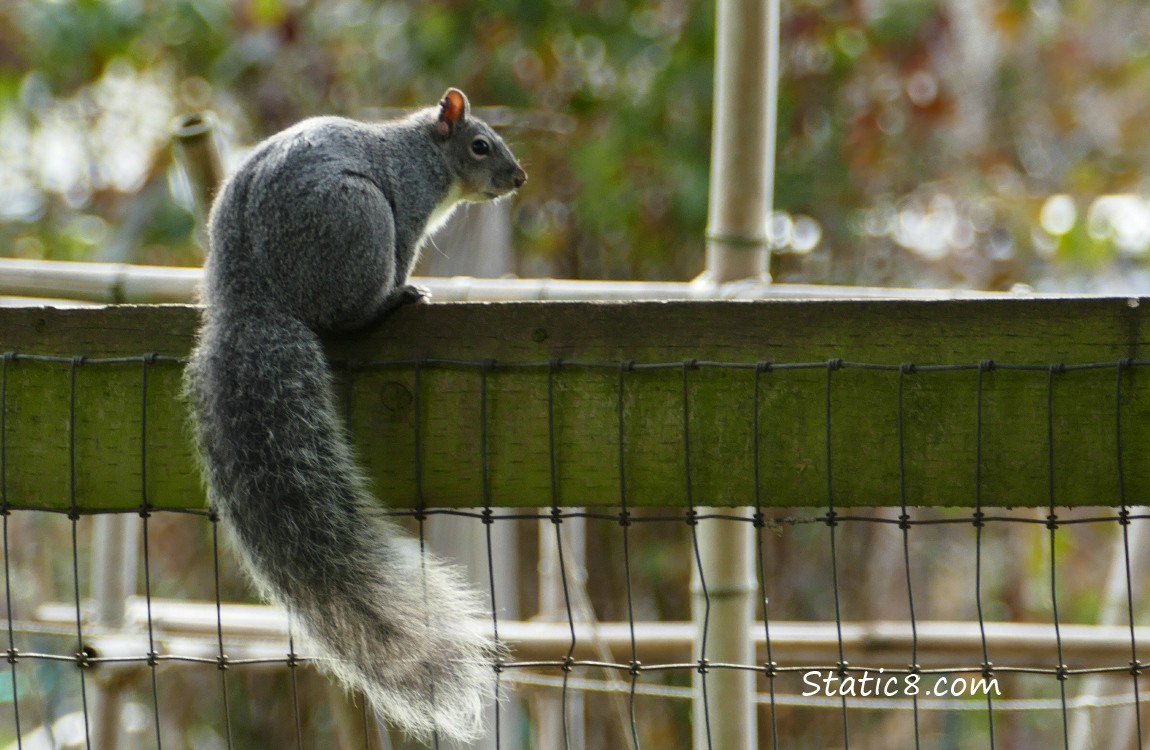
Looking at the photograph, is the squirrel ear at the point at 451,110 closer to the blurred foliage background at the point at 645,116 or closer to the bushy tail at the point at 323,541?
the bushy tail at the point at 323,541

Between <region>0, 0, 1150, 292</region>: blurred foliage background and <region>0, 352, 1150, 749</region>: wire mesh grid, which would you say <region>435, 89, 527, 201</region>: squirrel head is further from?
<region>0, 0, 1150, 292</region>: blurred foliage background

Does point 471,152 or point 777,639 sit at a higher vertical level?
point 471,152

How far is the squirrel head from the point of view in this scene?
245 centimetres

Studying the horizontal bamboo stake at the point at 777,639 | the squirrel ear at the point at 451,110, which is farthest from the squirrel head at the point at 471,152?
the horizontal bamboo stake at the point at 777,639

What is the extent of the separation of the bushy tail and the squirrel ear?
1.06 meters

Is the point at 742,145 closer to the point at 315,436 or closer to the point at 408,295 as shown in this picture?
the point at 408,295

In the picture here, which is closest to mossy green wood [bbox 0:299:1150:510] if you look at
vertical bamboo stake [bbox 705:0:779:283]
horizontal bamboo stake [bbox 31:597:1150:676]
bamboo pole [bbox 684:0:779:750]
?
bamboo pole [bbox 684:0:779:750]

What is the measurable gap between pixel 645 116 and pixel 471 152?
2.53 meters

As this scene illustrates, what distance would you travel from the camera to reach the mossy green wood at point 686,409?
1.30 m

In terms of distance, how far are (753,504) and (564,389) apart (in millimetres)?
272

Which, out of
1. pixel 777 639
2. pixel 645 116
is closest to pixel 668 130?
pixel 645 116

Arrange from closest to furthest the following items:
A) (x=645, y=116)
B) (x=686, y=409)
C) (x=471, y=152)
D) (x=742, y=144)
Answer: (x=686, y=409)
(x=742, y=144)
(x=471, y=152)
(x=645, y=116)

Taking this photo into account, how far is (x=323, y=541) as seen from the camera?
1.36 meters

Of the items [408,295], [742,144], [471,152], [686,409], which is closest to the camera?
[686,409]
